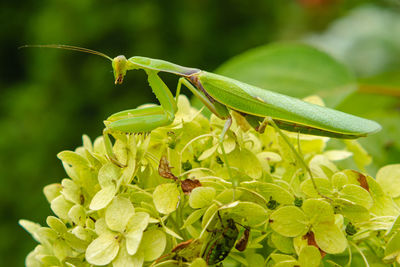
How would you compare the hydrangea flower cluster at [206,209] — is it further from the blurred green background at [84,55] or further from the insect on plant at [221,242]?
the blurred green background at [84,55]

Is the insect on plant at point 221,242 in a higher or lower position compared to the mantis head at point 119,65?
lower

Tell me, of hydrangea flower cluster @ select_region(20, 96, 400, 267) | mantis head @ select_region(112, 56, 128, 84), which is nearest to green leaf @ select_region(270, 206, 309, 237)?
hydrangea flower cluster @ select_region(20, 96, 400, 267)

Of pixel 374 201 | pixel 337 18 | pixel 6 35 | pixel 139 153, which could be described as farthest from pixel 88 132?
pixel 374 201

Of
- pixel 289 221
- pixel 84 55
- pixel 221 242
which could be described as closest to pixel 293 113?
pixel 289 221

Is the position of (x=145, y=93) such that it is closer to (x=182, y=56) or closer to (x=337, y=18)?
(x=182, y=56)

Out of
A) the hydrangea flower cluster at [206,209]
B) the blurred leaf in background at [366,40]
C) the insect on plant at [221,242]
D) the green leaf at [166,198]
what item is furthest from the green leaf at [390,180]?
the blurred leaf in background at [366,40]

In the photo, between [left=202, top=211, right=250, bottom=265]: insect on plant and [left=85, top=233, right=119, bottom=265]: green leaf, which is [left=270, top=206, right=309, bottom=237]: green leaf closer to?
[left=202, top=211, right=250, bottom=265]: insect on plant

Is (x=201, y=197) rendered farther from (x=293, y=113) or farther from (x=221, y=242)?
(x=293, y=113)
